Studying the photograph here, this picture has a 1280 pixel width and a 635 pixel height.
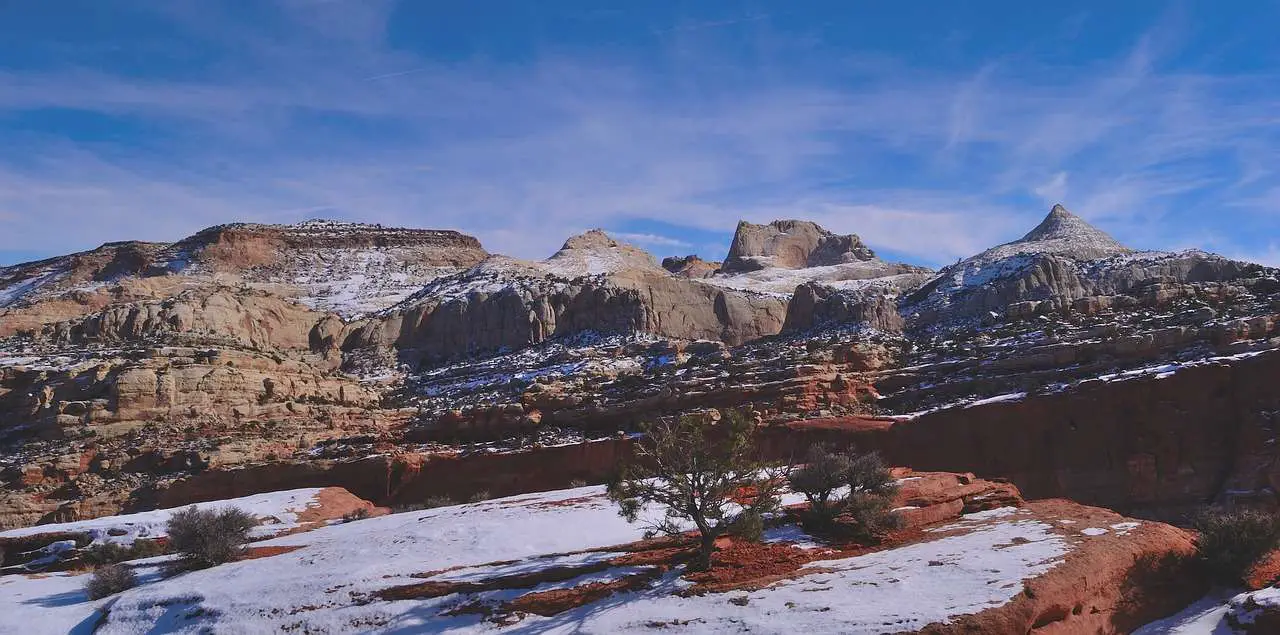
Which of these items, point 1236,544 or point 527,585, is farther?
point 527,585

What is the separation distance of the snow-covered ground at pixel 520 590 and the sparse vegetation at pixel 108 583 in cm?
25

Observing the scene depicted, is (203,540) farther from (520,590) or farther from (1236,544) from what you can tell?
(1236,544)

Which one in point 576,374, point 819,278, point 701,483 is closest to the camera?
point 701,483

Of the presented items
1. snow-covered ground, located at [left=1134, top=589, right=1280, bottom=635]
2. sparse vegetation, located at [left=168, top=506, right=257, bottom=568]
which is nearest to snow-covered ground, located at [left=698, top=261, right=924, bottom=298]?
sparse vegetation, located at [left=168, top=506, right=257, bottom=568]

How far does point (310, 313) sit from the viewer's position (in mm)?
72000

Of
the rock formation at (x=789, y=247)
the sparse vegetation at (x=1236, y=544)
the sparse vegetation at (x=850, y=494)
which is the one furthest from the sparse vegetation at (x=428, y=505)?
the rock formation at (x=789, y=247)

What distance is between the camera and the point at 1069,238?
85938mm

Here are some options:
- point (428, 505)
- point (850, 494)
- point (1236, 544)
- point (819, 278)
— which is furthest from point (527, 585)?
point (819, 278)

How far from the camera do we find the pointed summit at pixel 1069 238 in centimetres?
7885

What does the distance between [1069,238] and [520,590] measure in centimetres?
8609

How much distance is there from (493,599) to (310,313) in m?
64.3

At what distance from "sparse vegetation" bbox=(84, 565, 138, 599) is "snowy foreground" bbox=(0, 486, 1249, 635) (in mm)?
248

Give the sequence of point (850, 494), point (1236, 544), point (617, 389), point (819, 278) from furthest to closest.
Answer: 1. point (819, 278)
2. point (617, 389)
3. point (850, 494)
4. point (1236, 544)

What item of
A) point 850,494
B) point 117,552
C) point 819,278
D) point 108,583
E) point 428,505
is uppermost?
point 819,278
